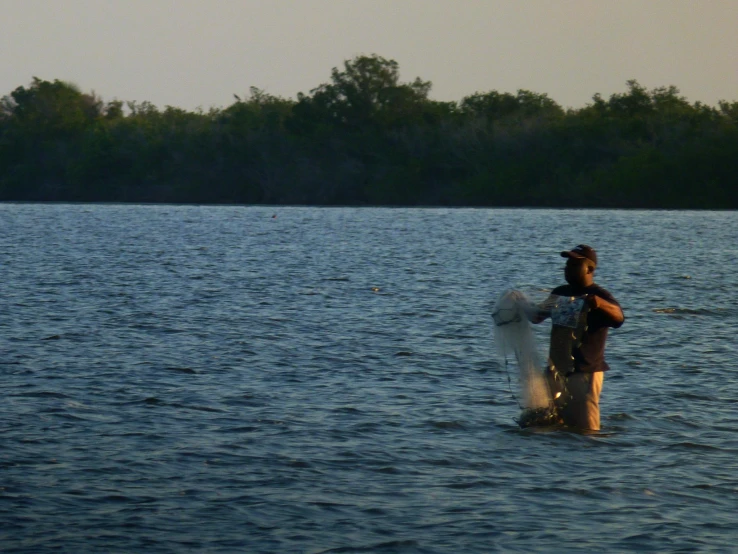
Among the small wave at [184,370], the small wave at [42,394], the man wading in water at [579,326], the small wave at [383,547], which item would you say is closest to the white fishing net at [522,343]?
the man wading in water at [579,326]

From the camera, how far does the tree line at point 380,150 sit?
376ft

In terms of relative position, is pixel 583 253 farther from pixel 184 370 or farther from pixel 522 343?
pixel 184 370

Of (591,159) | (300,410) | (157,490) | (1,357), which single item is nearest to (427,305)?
(1,357)

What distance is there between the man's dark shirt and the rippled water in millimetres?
877

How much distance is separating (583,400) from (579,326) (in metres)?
1.04

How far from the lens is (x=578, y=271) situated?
38.5ft

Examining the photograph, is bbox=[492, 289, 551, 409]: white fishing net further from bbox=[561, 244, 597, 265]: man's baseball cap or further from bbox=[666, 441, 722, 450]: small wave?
bbox=[666, 441, 722, 450]: small wave

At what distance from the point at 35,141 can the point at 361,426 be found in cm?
15127

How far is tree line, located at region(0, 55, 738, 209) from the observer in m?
115

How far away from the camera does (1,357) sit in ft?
59.0

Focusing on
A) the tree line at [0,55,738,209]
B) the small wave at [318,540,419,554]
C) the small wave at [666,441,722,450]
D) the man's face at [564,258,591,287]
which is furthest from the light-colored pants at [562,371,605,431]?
the tree line at [0,55,738,209]

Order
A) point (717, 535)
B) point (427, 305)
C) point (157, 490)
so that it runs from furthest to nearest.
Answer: point (427, 305)
point (157, 490)
point (717, 535)

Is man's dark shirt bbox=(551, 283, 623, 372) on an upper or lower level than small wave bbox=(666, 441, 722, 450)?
upper

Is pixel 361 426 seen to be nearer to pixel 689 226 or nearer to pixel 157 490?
pixel 157 490
